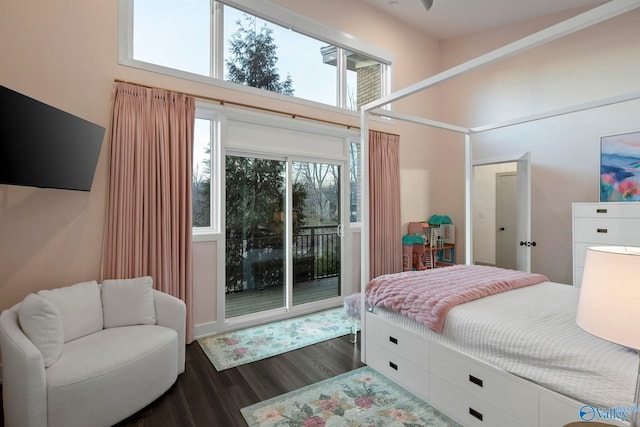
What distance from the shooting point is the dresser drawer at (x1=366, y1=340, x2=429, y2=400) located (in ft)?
7.09

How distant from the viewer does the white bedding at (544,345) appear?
1361 mm

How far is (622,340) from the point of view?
99cm

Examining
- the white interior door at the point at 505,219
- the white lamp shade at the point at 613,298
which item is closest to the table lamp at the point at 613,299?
the white lamp shade at the point at 613,298

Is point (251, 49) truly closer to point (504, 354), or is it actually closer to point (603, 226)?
point (504, 354)

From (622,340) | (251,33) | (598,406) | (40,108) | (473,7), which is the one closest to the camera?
(622,340)

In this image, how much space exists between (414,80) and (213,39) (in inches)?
124

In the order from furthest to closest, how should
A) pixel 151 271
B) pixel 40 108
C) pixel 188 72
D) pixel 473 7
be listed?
pixel 473 7 → pixel 188 72 → pixel 151 271 → pixel 40 108

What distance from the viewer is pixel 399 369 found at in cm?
235

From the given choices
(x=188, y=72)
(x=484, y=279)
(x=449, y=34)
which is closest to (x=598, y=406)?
(x=484, y=279)

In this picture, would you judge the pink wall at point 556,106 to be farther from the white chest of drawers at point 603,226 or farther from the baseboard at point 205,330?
the baseboard at point 205,330

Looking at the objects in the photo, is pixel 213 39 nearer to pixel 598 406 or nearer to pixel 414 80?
pixel 414 80

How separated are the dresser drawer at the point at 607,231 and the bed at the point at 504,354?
1071 millimetres

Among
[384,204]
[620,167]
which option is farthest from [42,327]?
[620,167]

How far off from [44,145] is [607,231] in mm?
4796
